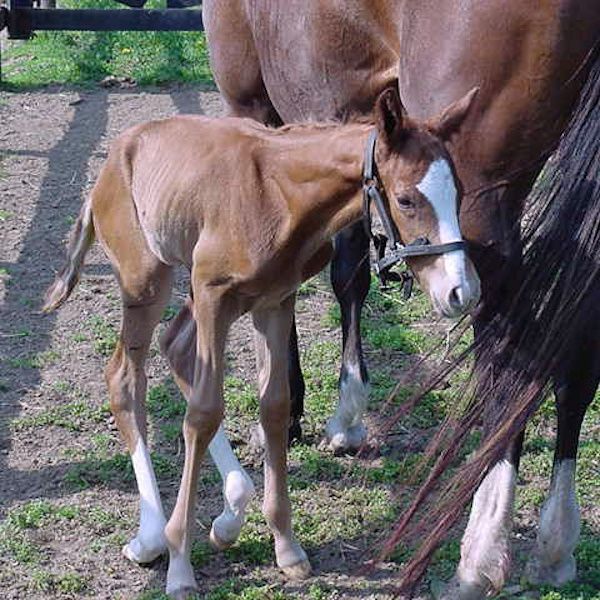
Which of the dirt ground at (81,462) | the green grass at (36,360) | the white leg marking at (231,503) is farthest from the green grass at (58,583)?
the green grass at (36,360)

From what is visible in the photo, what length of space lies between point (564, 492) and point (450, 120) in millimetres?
1082

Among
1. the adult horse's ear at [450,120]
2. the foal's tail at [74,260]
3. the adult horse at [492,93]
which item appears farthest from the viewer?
the foal's tail at [74,260]

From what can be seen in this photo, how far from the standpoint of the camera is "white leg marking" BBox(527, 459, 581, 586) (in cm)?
348

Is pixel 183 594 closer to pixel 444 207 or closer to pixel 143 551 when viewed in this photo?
pixel 143 551

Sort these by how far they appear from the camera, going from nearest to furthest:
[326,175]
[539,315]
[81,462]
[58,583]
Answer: [326,175] < [539,315] < [58,583] < [81,462]

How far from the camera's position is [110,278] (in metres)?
5.95

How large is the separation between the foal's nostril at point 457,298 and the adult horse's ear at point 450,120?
0.37m

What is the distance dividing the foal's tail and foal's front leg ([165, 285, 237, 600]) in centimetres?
56

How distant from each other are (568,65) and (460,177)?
362 millimetres

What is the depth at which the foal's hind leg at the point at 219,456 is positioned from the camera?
3494 mm

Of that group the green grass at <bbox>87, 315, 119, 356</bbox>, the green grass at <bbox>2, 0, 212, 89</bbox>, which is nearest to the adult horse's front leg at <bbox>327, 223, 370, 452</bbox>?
the green grass at <bbox>87, 315, 119, 356</bbox>

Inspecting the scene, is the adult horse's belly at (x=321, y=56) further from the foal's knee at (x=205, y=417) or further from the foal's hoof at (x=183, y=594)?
the foal's hoof at (x=183, y=594)

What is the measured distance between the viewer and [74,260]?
3.79 m

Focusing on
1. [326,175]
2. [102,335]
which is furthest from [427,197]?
[102,335]
